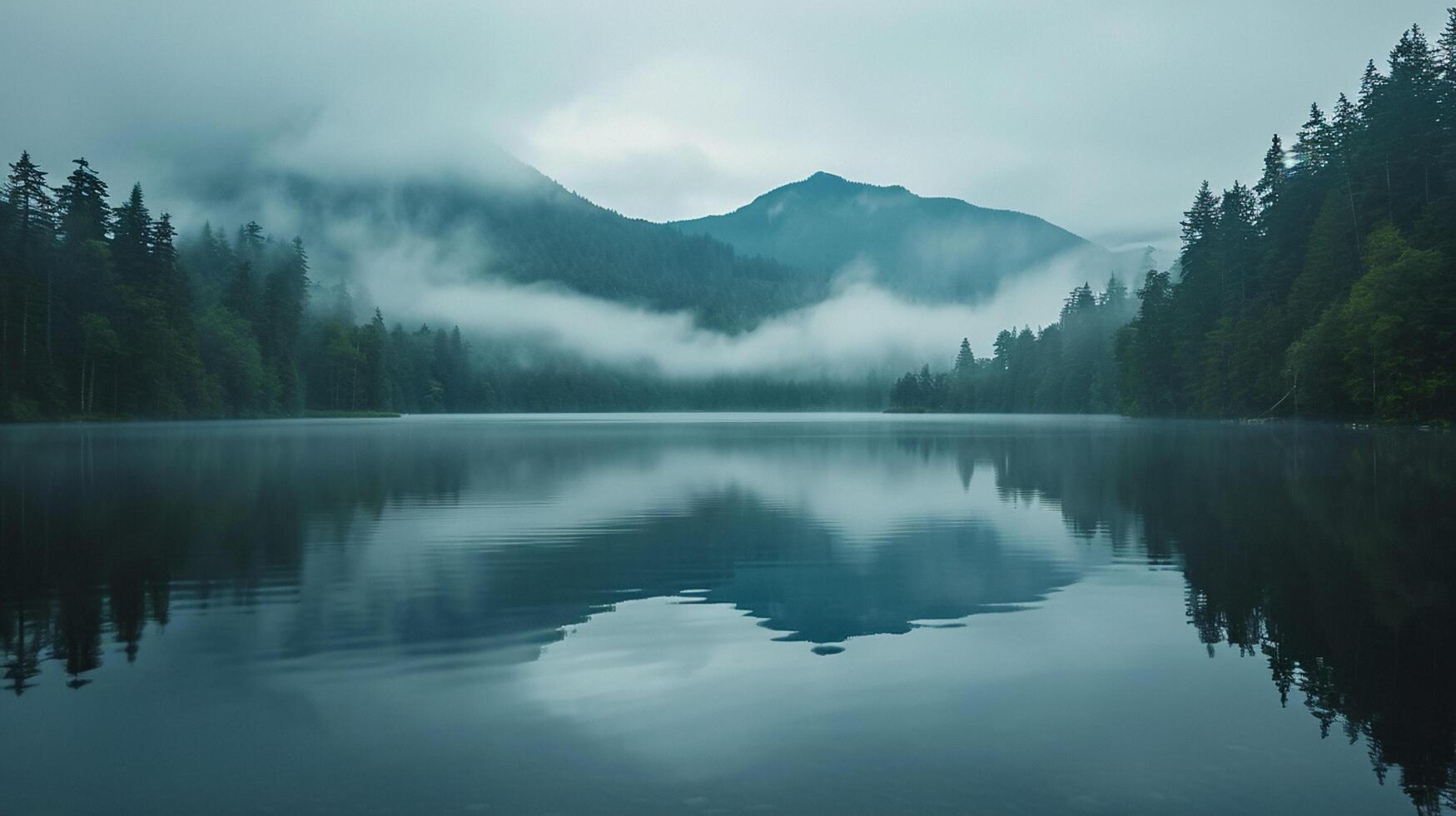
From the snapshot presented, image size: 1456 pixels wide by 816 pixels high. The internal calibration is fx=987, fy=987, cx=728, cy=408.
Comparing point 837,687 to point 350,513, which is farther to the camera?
point 350,513

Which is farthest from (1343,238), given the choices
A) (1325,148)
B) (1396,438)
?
(1396,438)

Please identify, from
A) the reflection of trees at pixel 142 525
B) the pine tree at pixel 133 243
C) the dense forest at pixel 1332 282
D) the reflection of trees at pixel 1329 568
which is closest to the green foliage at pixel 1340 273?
the dense forest at pixel 1332 282

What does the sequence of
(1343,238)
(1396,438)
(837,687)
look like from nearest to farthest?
(837,687)
(1396,438)
(1343,238)

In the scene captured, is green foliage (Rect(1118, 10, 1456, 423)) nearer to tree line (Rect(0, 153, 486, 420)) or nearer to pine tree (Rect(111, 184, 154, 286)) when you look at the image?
tree line (Rect(0, 153, 486, 420))

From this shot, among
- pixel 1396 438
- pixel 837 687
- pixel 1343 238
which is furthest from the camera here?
pixel 1343 238

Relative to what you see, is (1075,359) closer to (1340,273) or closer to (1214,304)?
(1214,304)

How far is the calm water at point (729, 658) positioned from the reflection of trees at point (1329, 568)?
0.07m

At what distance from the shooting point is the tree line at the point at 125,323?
84188 millimetres

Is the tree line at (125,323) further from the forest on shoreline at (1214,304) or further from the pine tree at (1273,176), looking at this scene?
the pine tree at (1273,176)

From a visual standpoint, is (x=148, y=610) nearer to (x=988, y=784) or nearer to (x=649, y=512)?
(x=988, y=784)

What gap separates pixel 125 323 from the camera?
93.6 meters

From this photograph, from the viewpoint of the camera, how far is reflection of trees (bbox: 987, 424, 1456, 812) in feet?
27.2

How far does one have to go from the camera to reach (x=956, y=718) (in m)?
8.34

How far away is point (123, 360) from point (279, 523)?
87335 mm
